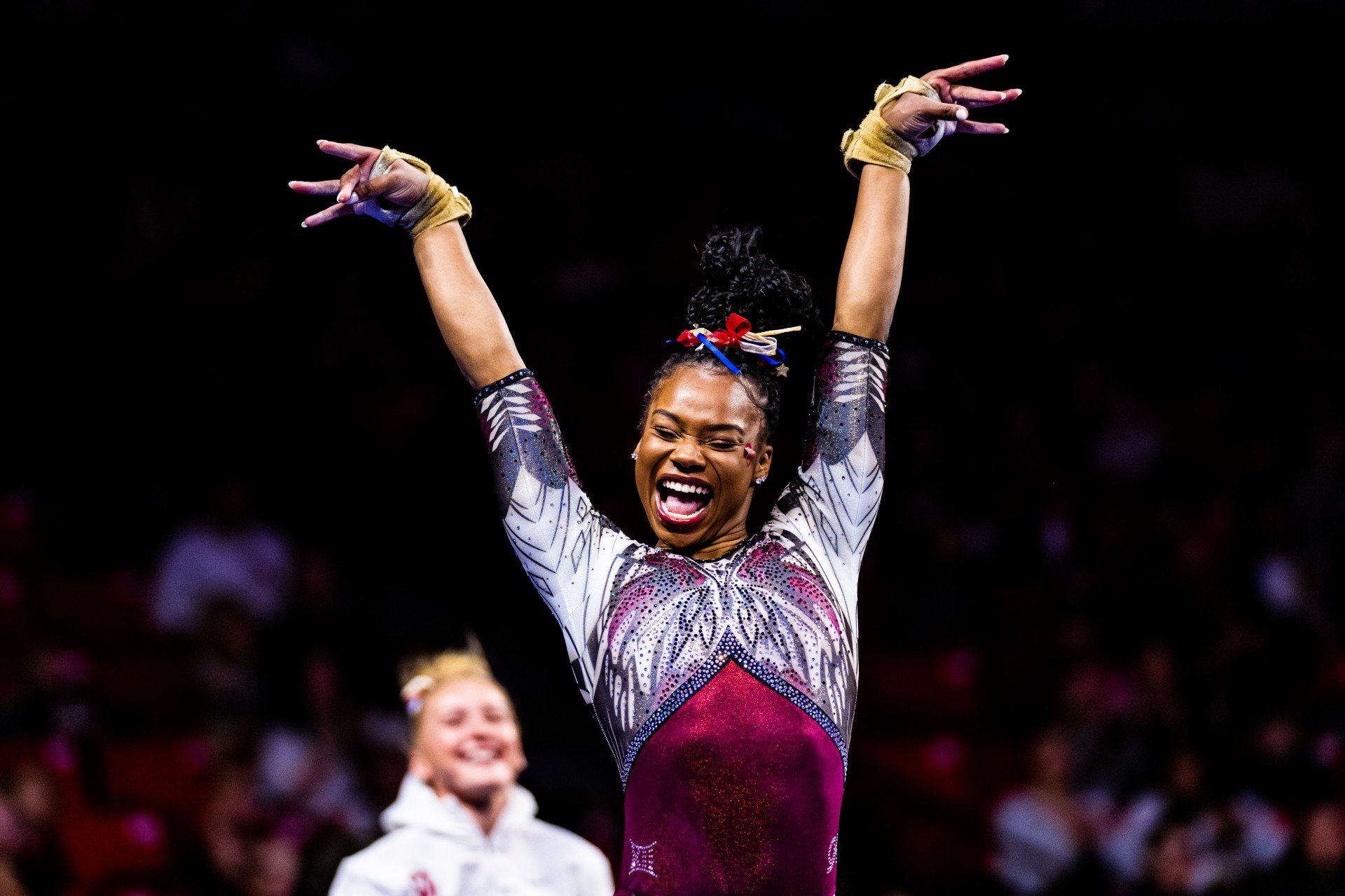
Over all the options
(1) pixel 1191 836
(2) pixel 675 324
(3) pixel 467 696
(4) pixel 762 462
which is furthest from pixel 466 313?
(1) pixel 1191 836

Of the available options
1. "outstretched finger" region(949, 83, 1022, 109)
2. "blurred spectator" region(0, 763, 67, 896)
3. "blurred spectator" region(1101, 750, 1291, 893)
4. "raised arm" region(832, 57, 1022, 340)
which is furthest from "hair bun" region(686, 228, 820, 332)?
"blurred spectator" region(1101, 750, 1291, 893)

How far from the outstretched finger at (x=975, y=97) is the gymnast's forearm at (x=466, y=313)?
95 cm

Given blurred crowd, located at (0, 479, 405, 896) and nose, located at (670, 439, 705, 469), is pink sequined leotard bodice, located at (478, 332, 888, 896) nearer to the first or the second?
nose, located at (670, 439, 705, 469)

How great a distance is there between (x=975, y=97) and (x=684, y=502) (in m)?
0.93

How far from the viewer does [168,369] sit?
7387 millimetres

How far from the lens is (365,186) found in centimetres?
285

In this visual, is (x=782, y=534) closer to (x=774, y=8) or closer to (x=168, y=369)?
(x=168, y=369)

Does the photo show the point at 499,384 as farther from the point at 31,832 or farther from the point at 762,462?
the point at 31,832

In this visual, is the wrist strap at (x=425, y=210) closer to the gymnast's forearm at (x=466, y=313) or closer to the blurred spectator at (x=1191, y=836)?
the gymnast's forearm at (x=466, y=313)

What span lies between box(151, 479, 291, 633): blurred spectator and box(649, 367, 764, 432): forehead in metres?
4.54

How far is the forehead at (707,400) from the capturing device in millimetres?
2803

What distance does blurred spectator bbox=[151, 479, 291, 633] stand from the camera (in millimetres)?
7016

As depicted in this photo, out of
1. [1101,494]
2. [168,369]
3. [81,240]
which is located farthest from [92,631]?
[1101,494]

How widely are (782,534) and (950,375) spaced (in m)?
6.05
